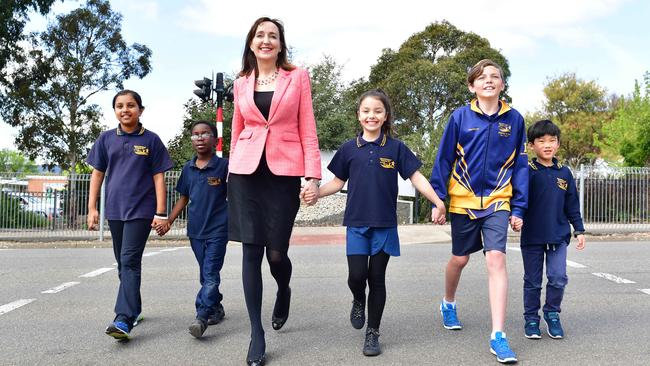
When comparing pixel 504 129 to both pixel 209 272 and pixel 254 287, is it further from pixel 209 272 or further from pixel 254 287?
pixel 209 272

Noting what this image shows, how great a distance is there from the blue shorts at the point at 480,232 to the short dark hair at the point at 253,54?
1576 mm

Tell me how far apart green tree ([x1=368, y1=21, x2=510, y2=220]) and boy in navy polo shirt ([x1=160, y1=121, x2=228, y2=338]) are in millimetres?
29502

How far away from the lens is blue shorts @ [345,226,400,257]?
12.8ft

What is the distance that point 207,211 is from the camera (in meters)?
4.73

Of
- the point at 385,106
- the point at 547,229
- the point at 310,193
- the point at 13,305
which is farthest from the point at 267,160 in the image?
the point at 13,305

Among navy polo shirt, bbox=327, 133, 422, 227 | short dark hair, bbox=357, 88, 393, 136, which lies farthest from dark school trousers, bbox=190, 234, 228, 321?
short dark hair, bbox=357, 88, 393, 136

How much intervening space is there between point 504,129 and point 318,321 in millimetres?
2122

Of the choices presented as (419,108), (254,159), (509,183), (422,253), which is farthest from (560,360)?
(419,108)

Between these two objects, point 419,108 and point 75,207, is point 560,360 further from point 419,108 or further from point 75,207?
point 419,108

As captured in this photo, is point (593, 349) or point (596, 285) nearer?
point (593, 349)

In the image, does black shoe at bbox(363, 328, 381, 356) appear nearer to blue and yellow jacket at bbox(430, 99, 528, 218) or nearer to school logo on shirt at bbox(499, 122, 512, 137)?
blue and yellow jacket at bbox(430, 99, 528, 218)

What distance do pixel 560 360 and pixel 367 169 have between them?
169 centimetres

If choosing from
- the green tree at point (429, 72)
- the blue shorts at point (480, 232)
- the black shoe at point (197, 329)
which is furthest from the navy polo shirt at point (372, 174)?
the green tree at point (429, 72)

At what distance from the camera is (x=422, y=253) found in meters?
10.3
